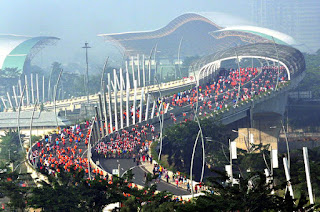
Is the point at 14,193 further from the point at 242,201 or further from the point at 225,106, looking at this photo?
the point at 225,106

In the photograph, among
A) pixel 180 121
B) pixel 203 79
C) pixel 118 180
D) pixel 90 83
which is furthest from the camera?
pixel 90 83

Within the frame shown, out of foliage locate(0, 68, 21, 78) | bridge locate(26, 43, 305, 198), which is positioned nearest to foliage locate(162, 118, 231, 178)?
bridge locate(26, 43, 305, 198)

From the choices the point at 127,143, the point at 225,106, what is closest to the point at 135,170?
the point at 127,143

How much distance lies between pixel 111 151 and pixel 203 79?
5395 centimetres

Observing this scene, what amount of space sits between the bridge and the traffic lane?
19cm

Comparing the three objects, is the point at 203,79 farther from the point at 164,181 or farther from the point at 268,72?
the point at 164,181

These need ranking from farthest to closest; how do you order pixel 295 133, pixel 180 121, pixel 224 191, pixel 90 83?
pixel 90 83
pixel 295 133
pixel 180 121
pixel 224 191

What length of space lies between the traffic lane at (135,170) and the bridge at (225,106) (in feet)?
0.63

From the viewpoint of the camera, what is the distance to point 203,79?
12225cm

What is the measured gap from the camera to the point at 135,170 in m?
63.9

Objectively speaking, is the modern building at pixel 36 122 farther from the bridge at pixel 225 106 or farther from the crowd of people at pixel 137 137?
the crowd of people at pixel 137 137

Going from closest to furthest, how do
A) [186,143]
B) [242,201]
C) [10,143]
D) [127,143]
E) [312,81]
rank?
1. [242,201]
2. [127,143]
3. [186,143]
4. [10,143]
5. [312,81]

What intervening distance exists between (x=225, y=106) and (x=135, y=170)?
30.8 metres

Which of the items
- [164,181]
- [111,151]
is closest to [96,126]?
[111,151]
